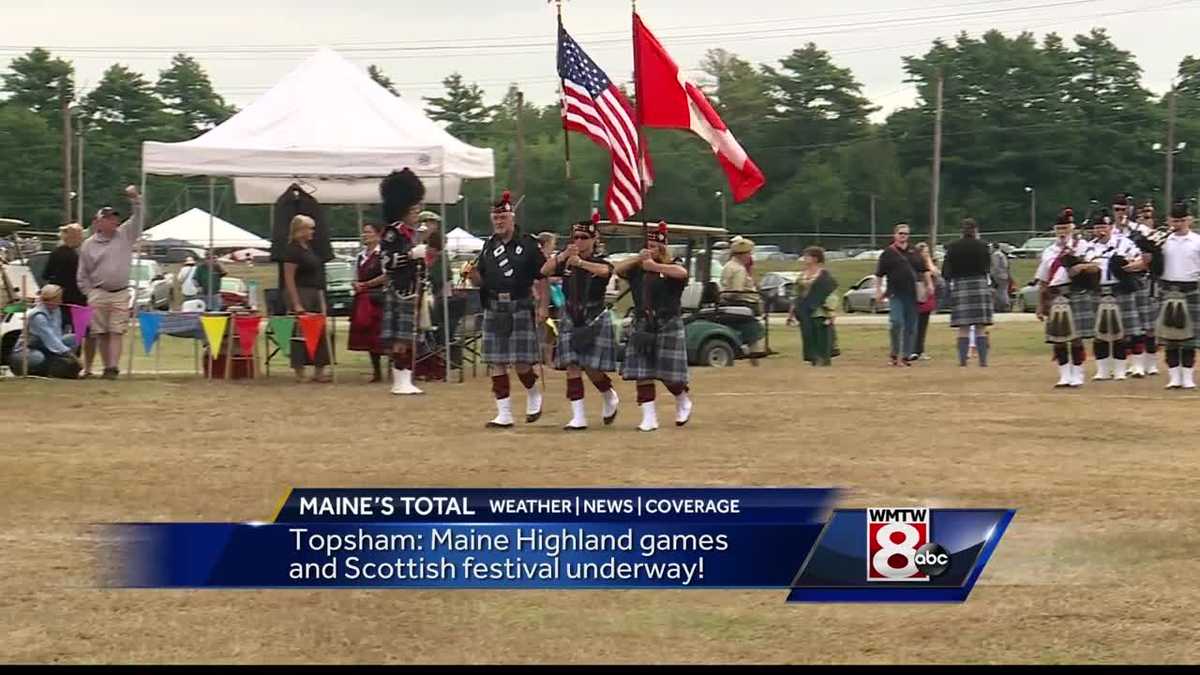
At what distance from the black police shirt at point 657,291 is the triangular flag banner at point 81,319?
668 cm

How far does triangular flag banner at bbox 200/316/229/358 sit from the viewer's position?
1702cm

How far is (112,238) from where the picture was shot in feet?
54.6

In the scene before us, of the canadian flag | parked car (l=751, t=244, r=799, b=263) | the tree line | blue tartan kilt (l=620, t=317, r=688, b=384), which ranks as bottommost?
blue tartan kilt (l=620, t=317, r=688, b=384)

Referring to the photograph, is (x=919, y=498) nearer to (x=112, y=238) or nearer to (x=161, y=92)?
(x=112, y=238)

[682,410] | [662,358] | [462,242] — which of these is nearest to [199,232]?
[462,242]

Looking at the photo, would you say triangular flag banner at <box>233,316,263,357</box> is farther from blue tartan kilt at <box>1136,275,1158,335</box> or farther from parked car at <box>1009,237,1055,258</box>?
parked car at <box>1009,237,1055,258</box>

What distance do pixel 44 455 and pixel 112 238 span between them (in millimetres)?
6100

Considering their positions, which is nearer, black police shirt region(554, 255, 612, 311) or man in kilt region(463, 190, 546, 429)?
black police shirt region(554, 255, 612, 311)

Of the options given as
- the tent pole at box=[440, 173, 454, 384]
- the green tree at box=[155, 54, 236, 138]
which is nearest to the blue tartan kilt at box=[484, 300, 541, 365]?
the tent pole at box=[440, 173, 454, 384]

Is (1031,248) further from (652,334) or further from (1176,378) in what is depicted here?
(652,334)

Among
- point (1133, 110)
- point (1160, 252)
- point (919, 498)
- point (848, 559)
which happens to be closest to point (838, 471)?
point (919, 498)

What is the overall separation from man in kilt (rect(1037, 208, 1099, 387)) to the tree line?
51.6 metres

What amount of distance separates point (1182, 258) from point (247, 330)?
899 cm

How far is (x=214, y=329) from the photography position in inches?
672
